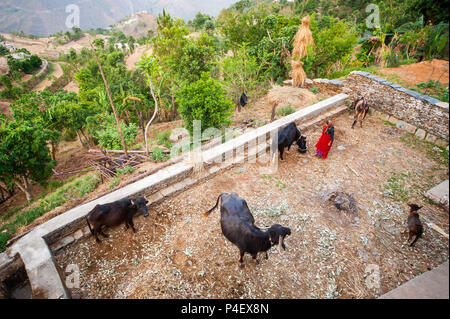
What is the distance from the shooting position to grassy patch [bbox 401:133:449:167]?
247 inches

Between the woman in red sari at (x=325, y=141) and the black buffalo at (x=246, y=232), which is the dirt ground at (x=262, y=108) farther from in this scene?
the black buffalo at (x=246, y=232)

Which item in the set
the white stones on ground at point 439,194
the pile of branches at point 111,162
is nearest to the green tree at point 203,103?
the pile of branches at point 111,162

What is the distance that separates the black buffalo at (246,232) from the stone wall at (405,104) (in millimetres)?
6345

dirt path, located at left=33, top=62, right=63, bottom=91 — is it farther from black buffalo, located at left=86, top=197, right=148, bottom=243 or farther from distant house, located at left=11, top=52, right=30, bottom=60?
black buffalo, located at left=86, top=197, right=148, bottom=243

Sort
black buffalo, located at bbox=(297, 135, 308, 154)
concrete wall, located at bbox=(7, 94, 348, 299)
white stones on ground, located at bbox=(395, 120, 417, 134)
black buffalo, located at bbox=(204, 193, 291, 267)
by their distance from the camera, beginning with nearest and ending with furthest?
concrete wall, located at bbox=(7, 94, 348, 299) → black buffalo, located at bbox=(204, 193, 291, 267) → black buffalo, located at bbox=(297, 135, 308, 154) → white stones on ground, located at bbox=(395, 120, 417, 134)

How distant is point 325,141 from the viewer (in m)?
6.20

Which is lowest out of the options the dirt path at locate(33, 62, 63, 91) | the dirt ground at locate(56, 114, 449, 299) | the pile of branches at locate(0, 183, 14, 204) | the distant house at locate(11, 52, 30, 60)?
the pile of branches at locate(0, 183, 14, 204)

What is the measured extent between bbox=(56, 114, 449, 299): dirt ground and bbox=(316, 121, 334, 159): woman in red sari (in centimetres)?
51

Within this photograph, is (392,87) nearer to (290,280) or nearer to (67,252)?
(290,280)

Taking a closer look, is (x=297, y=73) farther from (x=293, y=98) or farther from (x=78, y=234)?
(x=78, y=234)

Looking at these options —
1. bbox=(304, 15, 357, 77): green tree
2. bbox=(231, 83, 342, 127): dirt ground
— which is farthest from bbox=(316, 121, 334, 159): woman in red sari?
bbox=(304, 15, 357, 77): green tree

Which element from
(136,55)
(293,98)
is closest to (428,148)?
(293,98)

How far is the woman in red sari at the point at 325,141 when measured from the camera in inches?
234
